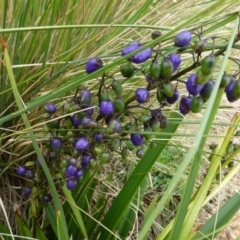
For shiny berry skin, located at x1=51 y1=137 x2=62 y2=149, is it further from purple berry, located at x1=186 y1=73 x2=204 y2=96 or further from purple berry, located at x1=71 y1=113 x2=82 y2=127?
purple berry, located at x1=186 y1=73 x2=204 y2=96

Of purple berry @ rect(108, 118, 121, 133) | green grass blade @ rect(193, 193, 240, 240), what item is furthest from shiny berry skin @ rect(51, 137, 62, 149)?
green grass blade @ rect(193, 193, 240, 240)

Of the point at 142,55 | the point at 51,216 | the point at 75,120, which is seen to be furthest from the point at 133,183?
the point at 142,55

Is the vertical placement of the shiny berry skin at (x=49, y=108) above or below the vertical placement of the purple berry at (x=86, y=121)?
below

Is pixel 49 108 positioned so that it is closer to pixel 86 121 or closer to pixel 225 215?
pixel 86 121

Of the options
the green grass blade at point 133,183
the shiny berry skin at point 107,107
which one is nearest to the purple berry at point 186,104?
the shiny berry skin at point 107,107

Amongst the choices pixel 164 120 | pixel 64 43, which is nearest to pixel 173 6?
pixel 64 43

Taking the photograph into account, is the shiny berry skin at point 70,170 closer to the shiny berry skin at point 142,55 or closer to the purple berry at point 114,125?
the purple berry at point 114,125
